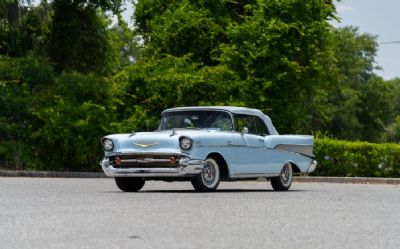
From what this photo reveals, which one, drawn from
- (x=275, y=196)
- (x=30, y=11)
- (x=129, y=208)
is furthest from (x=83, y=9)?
(x=129, y=208)

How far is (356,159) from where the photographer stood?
30.9 metres

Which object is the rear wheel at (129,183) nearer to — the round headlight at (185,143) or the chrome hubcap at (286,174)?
the round headlight at (185,143)

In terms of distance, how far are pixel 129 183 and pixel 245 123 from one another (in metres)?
2.82

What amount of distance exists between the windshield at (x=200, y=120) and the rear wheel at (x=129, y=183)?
1.37 m

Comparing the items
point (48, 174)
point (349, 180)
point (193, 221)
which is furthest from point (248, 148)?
point (48, 174)

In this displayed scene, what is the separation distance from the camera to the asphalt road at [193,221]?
368 inches

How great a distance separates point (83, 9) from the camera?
4228 cm

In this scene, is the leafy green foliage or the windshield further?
the leafy green foliage

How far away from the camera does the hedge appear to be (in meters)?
30.8

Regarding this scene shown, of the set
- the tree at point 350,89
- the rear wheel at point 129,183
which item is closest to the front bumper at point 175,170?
the rear wheel at point 129,183

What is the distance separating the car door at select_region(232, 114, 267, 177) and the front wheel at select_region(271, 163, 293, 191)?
0.79m

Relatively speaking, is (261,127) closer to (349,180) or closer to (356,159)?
(349,180)

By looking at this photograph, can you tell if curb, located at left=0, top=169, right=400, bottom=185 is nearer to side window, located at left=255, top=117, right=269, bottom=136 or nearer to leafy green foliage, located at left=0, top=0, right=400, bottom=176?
leafy green foliage, located at left=0, top=0, right=400, bottom=176

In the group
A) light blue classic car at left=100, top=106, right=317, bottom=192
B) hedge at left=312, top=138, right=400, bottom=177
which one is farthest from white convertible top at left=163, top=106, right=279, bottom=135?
hedge at left=312, top=138, right=400, bottom=177
